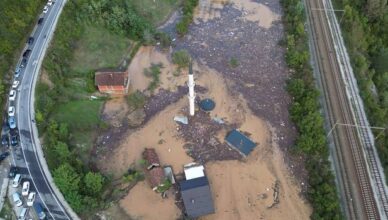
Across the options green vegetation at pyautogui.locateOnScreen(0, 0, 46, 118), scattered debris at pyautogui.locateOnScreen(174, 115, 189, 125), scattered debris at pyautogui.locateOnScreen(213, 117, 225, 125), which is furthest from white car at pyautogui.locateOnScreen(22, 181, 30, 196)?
scattered debris at pyautogui.locateOnScreen(213, 117, 225, 125)

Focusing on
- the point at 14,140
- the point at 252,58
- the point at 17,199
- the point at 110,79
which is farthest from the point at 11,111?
the point at 252,58

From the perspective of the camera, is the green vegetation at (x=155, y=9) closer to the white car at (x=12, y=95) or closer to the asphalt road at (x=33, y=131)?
the asphalt road at (x=33, y=131)

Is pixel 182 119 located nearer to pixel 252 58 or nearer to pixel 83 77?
pixel 83 77

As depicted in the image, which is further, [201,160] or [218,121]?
[218,121]

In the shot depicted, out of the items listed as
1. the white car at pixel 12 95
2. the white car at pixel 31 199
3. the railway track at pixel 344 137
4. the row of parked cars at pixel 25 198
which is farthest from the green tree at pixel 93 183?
the railway track at pixel 344 137

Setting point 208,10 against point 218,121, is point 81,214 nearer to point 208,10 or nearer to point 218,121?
point 218,121

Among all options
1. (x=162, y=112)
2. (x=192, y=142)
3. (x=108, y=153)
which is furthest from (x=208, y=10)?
(x=108, y=153)
